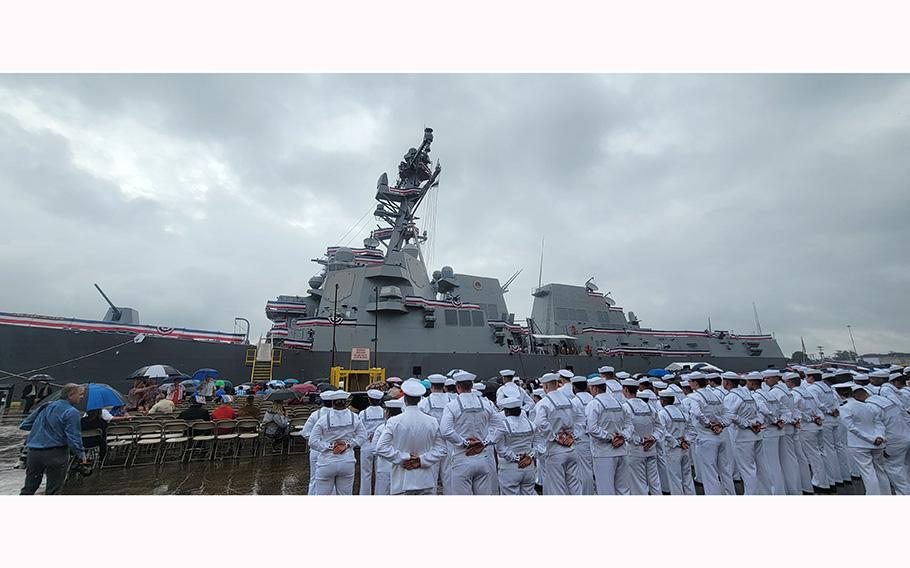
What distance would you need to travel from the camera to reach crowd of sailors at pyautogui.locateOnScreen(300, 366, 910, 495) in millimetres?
4297

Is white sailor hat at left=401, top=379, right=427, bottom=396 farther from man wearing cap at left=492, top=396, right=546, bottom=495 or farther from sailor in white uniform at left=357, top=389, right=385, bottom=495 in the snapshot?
sailor in white uniform at left=357, top=389, right=385, bottom=495

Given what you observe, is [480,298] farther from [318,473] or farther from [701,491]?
[318,473]

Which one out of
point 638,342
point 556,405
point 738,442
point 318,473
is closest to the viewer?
point 318,473

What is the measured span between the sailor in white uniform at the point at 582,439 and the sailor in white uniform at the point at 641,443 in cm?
52

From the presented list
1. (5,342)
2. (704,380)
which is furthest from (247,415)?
(5,342)

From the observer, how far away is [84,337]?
14.2m

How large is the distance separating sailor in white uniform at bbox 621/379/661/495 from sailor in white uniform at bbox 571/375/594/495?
0.52m

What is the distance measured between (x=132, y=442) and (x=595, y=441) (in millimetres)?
8119

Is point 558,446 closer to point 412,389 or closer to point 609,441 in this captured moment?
point 609,441

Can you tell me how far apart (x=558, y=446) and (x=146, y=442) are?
7259mm

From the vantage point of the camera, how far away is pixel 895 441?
5.13m

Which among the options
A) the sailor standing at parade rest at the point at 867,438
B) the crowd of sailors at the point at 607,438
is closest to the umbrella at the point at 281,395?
the crowd of sailors at the point at 607,438

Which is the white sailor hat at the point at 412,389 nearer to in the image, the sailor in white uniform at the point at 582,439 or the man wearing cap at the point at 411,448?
the man wearing cap at the point at 411,448

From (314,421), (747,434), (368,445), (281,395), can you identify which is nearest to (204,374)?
(281,395)
